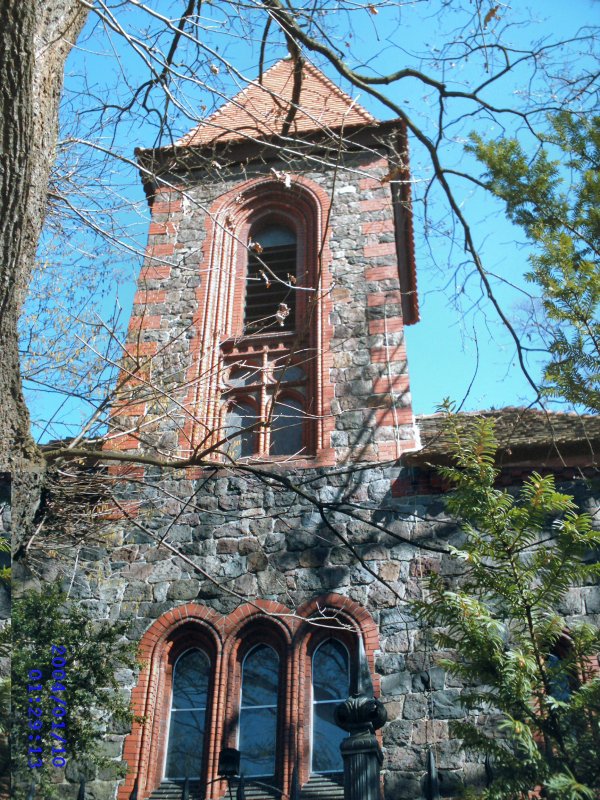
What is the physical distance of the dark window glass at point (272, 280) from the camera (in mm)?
14555

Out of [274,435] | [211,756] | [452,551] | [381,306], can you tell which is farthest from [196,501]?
[452,551]

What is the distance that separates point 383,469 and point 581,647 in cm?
537

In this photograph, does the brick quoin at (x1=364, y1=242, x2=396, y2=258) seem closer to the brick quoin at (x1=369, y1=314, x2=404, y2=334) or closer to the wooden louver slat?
the wooden louver slat

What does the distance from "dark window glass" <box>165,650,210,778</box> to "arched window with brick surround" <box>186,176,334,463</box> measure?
2493 mm

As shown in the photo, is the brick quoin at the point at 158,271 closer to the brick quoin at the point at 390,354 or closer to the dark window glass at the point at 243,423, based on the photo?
the dark window glass at the point at 243,423

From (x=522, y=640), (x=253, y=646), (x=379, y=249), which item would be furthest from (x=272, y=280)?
(x=522, y=640)

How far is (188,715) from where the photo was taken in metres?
9.69

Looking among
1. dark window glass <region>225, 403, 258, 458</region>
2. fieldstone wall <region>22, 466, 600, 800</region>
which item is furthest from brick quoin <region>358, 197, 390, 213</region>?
fieldstone wall <region>22, 466, 600, 800</region>

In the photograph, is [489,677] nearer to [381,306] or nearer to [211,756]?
[211,756]

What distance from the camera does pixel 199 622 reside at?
33.0ft

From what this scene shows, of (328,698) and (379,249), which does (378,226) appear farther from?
(328,698)

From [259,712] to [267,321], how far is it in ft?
20.8

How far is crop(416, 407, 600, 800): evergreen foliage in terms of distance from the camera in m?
5.24

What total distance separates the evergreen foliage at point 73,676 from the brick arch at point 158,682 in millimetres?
174
